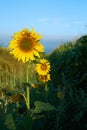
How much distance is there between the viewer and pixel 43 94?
20.7ft

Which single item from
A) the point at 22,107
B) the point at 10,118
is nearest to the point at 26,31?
the point at 10,118

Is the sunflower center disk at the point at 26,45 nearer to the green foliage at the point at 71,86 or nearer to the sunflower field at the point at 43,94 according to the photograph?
the sunflower field at the point at 43,94

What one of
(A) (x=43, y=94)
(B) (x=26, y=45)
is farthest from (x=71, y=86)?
(B) (x=26, y=45)

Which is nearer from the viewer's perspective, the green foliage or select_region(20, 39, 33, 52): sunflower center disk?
select_region(20, 39, 33, 52): sunflower center disk

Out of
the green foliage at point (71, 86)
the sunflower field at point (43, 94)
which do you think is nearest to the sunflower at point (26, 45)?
the sunflower field at point (43, 94)

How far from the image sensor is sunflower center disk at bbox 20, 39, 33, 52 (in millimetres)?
3840

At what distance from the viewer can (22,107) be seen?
6305 millimetres

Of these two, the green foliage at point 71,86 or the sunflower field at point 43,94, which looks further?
the green foliage at point 71,86

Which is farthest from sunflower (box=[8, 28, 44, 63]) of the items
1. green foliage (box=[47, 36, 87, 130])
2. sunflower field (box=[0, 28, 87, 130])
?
green foliage (box=[47, 36, 87, 130])

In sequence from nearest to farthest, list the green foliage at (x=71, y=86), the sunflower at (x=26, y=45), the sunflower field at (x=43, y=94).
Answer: the sunflower field at (x=43, y=94)
the sunflower at (x=26, y=45)
the green foliage at (x=71, y=86)

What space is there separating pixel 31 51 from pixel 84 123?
1.72 meters

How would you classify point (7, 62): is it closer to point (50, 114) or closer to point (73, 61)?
point (73, 61)

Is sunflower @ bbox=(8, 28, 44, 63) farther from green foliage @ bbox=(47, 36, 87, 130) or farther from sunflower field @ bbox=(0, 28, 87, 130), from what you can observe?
green foliage @ bbox=(47, 36, 87, 130)

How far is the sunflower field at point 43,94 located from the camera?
3.66 meters
